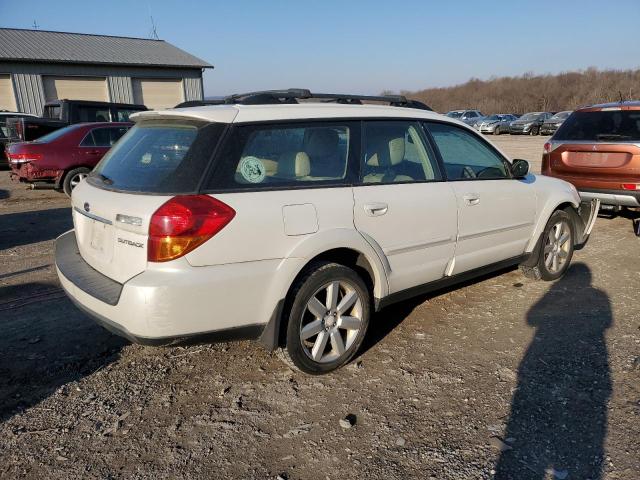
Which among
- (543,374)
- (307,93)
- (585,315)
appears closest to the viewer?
(543,374)

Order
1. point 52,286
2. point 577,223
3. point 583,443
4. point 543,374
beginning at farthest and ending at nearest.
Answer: point 577,223 < point 52,286 < point 543,374 < point 583,443

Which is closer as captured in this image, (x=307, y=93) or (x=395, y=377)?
(x=395, y=377)

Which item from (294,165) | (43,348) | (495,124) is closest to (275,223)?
(294,165)

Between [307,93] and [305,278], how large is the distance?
145cm

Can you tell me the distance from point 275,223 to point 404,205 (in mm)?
1057

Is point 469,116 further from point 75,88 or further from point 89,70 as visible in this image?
point 75,88

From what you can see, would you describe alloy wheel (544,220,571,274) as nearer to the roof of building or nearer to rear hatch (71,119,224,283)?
the roof of building

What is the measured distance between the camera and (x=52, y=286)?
195 inches

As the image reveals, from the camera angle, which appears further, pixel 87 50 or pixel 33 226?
pixel 87 50

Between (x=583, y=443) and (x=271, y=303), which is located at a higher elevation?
(x=271, y=303)

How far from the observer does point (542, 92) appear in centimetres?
7144

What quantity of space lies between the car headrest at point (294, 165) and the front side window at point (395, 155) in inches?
16.2

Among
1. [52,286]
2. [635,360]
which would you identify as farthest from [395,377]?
[52,286]

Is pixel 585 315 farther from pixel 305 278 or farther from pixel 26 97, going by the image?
pixel 26 97
